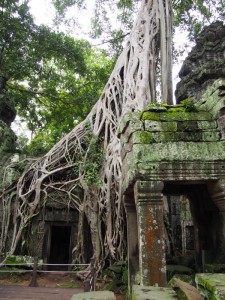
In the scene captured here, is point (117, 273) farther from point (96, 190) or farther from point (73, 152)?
point (73, 152)

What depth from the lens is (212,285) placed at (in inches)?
71.9

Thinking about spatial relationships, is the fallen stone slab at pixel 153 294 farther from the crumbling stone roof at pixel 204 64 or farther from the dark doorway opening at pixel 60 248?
the dark doorway opening at pixel 60 248

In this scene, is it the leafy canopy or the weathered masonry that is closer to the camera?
the weathered masonry

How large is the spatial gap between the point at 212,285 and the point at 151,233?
97 cm

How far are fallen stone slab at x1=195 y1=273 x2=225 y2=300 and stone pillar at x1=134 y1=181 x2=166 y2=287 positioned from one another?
62 centimetres

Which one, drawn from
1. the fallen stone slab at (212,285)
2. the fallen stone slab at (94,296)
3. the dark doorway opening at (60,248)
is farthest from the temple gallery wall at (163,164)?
the dark doorway opening at (60,248)

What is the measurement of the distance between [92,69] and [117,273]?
845 cm

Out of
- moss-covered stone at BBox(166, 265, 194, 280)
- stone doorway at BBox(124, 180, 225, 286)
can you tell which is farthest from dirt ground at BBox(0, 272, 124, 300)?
stone doorway at BBox(124, 180, 225, 286)

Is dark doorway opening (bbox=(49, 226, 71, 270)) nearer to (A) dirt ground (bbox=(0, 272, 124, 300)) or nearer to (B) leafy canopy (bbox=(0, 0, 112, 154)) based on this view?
(B) leafy canopy (bbox=(0, 0, 112, 154))

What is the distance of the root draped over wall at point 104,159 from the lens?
5941mm

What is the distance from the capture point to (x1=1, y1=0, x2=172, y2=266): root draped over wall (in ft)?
19.5

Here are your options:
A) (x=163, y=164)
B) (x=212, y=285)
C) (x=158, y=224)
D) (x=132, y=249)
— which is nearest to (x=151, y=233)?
(x=158, y=224)

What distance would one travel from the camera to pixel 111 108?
7527 mm

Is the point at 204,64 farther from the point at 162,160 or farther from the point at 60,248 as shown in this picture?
the point at 60,248
